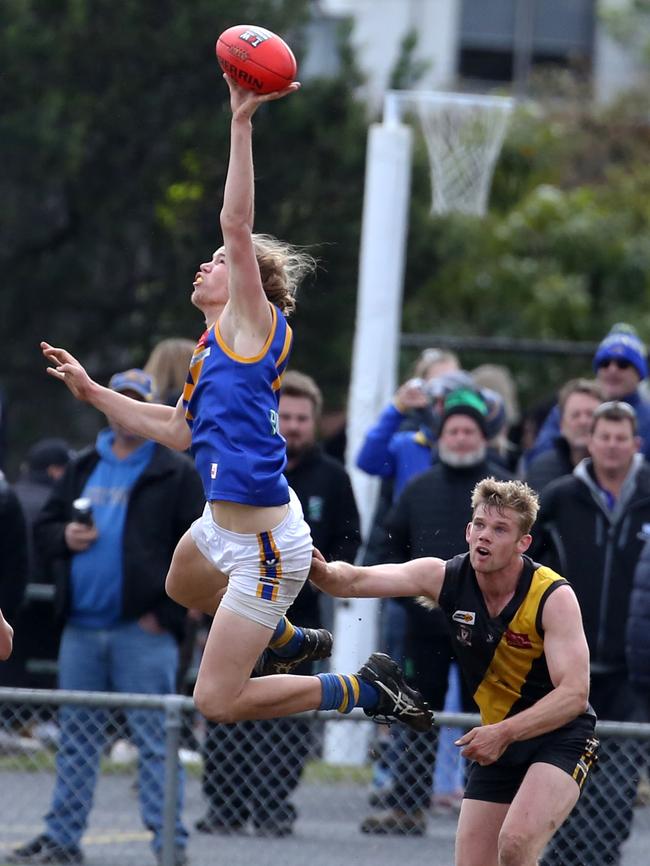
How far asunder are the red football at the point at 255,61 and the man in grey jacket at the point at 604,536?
323 cm

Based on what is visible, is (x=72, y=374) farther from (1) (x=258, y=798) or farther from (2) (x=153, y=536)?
(1) (x=258, y=798)

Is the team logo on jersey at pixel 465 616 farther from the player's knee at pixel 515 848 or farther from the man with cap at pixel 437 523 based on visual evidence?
the man with cap at pixel 437 523

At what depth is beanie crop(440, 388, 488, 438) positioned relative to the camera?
8.73 m

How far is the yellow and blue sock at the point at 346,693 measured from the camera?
6.46 metres

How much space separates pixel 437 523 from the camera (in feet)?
28.0

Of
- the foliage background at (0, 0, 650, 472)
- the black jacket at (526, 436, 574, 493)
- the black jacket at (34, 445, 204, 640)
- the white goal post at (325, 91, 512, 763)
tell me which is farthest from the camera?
the foliage background at (0, 0, 650, 472)

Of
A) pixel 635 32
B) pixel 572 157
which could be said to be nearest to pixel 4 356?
pixel 572 157

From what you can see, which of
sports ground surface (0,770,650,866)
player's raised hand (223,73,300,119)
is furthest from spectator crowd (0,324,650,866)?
player's raised hand (223,73,300,119)

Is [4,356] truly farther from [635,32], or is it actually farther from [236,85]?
[635,32]

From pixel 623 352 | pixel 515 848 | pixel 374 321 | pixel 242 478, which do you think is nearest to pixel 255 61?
pixel 242 478

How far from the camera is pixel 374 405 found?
1113 cm

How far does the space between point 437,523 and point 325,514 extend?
24.5 inches

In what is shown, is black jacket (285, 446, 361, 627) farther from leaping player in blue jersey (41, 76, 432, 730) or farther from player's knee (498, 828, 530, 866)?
player's knee (498, 828, 530, 866)

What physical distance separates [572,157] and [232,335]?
20.1 meters
